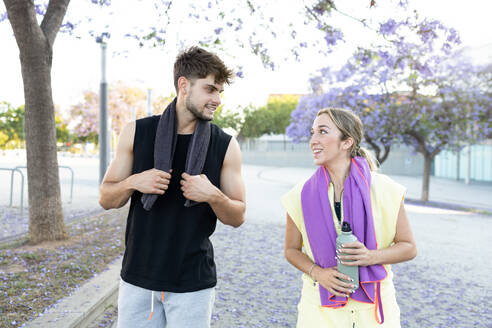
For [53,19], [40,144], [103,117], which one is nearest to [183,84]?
[40,144]

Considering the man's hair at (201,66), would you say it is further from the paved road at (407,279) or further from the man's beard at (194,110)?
the paved road at (407,279)

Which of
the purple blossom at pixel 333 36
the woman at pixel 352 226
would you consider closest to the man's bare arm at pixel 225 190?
the woman at pixel 352 226

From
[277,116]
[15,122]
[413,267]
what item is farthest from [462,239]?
[15,122]

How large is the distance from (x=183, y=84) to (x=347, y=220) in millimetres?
1035

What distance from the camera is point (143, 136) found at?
8.11ft

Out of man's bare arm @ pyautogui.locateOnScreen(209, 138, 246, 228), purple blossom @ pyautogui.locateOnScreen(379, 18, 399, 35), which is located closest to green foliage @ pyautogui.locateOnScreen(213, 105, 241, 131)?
purple blossom @ pyautogui.locateOnScreen(379, 18, 399, 35)

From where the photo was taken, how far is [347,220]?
7.47ft

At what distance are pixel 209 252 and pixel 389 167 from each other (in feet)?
139

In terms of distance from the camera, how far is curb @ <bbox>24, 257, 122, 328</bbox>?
4.09 meters

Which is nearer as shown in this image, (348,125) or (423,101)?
(348,125)

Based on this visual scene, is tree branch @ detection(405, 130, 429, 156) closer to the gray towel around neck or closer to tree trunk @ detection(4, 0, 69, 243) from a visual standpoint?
tree trunk @ detection(4, 0, 69, 243)

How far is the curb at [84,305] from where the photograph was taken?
4094 millimetres

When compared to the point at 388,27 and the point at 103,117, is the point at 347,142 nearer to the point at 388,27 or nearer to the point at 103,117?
the point at 388,27

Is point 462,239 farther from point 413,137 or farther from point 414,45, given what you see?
point 413,137
